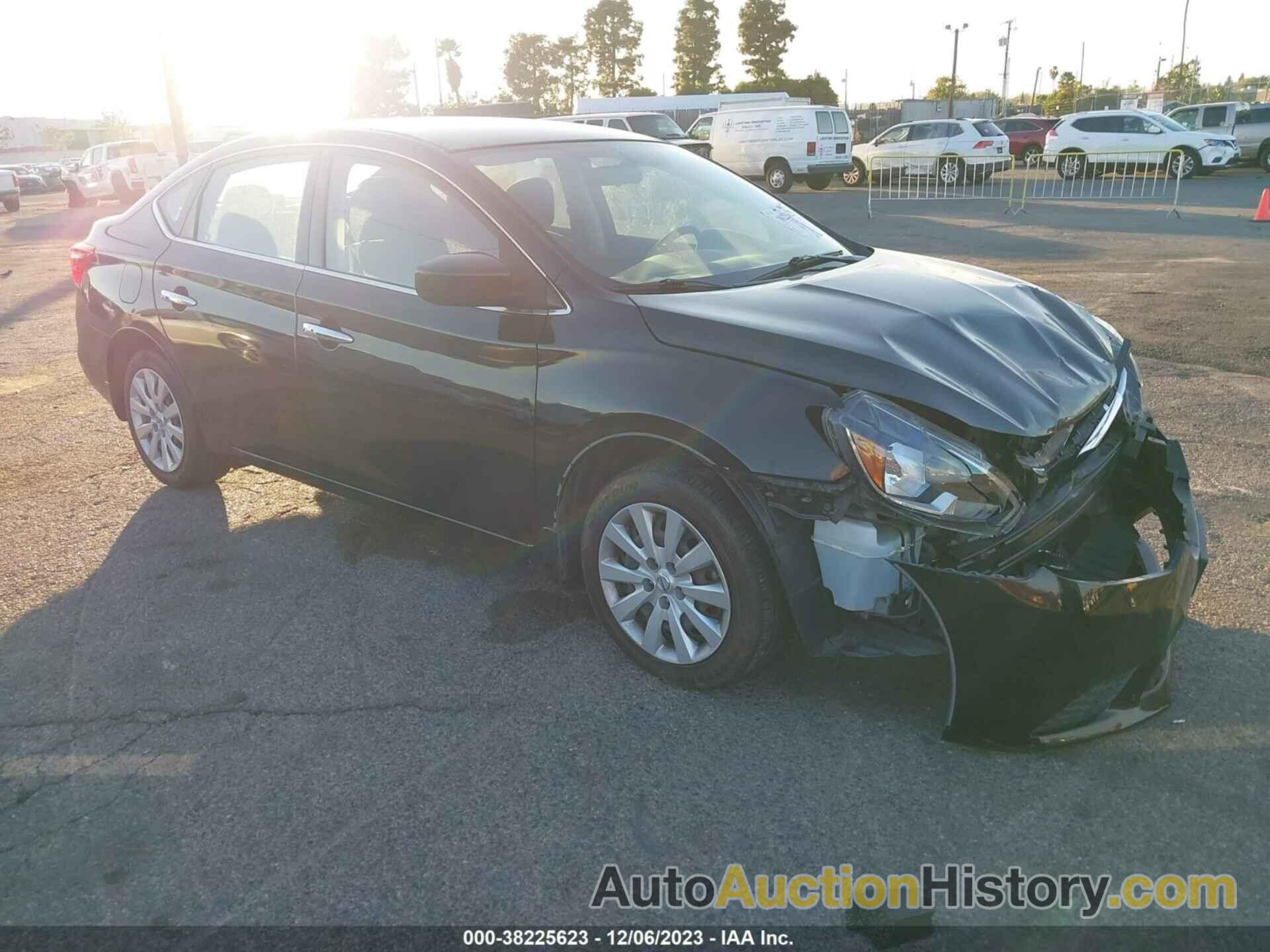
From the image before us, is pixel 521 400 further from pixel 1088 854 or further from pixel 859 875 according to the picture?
pixel 1088 854

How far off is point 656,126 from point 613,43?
169ft

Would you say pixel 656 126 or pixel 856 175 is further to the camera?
pixel 856 175

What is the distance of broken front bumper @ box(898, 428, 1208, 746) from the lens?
2.60 metres

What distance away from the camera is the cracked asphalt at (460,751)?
2525 mm

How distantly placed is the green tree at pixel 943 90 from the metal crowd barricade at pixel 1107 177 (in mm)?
51089

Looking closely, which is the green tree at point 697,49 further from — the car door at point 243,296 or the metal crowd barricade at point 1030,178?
the car door at point 243,296

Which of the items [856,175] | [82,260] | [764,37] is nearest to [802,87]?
[764,37]

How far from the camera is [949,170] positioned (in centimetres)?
2547

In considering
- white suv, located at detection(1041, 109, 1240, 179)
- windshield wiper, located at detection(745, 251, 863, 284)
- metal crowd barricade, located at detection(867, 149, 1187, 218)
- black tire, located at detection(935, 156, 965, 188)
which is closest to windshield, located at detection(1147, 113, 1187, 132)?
white suv, located at detection(1041, 109, 1240, 179)

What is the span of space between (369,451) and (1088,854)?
2.83m

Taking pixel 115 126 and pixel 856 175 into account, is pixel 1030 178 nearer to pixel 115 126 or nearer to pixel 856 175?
pixel 856 175

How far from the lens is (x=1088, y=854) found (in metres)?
2.52

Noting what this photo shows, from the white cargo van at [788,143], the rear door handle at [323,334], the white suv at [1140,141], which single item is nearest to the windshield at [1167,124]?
the white suv at [1140,141]

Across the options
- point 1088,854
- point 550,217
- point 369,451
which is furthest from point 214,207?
point 1088,854
